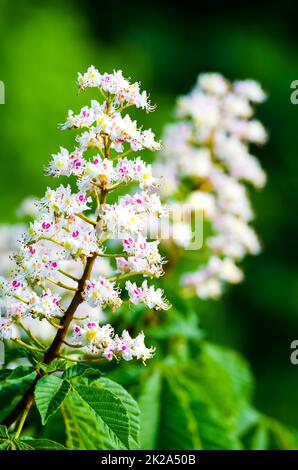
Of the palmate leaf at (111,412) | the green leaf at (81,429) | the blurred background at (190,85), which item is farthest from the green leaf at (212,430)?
the blurred background at (190,85)

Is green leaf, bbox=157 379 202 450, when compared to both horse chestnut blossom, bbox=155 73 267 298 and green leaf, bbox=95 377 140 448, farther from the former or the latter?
horse chestnut blossom, bbox=155 73 267 298

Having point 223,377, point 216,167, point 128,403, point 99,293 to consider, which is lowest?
point 128,403

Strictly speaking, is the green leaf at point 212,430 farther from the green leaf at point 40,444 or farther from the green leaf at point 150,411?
the green leaf at point 40,444

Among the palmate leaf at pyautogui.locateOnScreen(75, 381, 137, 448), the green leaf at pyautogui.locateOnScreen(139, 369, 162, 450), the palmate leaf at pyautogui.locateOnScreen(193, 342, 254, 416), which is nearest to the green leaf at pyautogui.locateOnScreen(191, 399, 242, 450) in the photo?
the green leaf at pyautogui.locateOnScreen(139, 369, 162, 450)

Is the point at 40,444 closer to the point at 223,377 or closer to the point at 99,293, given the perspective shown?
the point at 99,293

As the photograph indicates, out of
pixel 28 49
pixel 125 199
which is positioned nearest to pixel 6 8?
pixel 28 49

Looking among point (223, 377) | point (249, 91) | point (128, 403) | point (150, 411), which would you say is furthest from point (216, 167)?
point (128, 403)

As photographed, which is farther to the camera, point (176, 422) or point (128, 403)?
point (176, 422)
